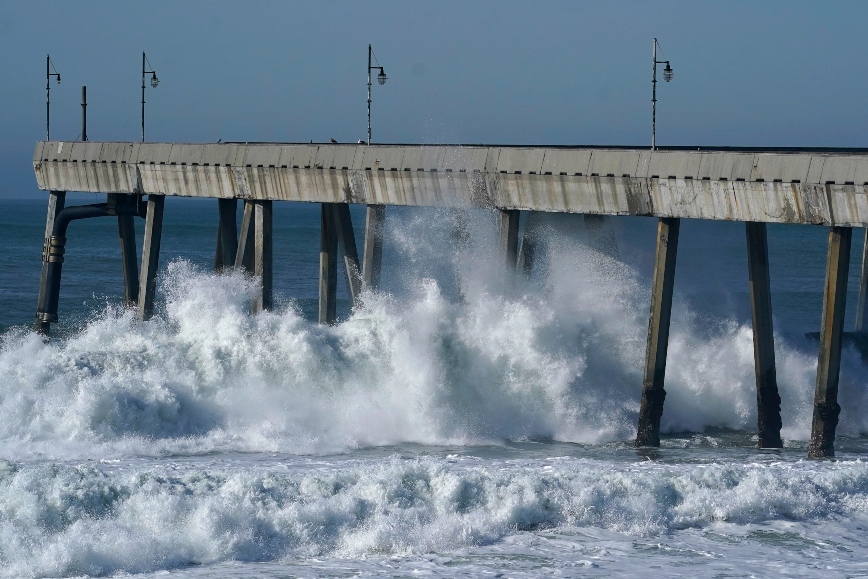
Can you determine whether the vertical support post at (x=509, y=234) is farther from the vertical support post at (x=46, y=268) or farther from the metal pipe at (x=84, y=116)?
the metal pipe at (x=84, y=116)

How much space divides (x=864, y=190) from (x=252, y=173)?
10377mm

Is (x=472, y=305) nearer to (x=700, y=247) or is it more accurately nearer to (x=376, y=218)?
(x=376, y=218)

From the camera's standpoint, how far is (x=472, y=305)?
20.2m

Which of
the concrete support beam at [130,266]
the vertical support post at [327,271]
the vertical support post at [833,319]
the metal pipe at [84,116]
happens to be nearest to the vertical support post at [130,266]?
the concrete support beam at [130,266]

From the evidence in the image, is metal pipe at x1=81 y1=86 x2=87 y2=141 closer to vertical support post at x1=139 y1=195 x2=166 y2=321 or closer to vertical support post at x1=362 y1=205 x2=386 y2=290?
vertical support post at x1=139 y1=195 x2=166 y2=321

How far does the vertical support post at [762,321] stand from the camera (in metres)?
16.6

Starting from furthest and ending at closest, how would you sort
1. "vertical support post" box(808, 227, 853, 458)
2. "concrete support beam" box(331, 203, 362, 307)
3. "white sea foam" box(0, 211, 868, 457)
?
"concrete support beam" box(331, 203, 362, 307) < "white sea foam" box(0, 211, 868, 457) < "vertical support post" box(808, 227, 853, 458)

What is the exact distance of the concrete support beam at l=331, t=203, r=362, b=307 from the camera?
835 inches

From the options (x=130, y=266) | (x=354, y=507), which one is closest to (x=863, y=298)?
(x=130, y=266)

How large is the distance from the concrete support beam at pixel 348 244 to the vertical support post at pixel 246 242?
152 centimetres

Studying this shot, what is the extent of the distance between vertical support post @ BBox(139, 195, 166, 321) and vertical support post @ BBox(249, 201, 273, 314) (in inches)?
93.9

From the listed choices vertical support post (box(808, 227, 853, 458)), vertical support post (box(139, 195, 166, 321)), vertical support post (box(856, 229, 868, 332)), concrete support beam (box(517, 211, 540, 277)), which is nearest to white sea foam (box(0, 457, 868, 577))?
vertical support post (box(808, 227, 853, 458))

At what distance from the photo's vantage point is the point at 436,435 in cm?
1833

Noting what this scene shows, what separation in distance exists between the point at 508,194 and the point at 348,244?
3.94 m
